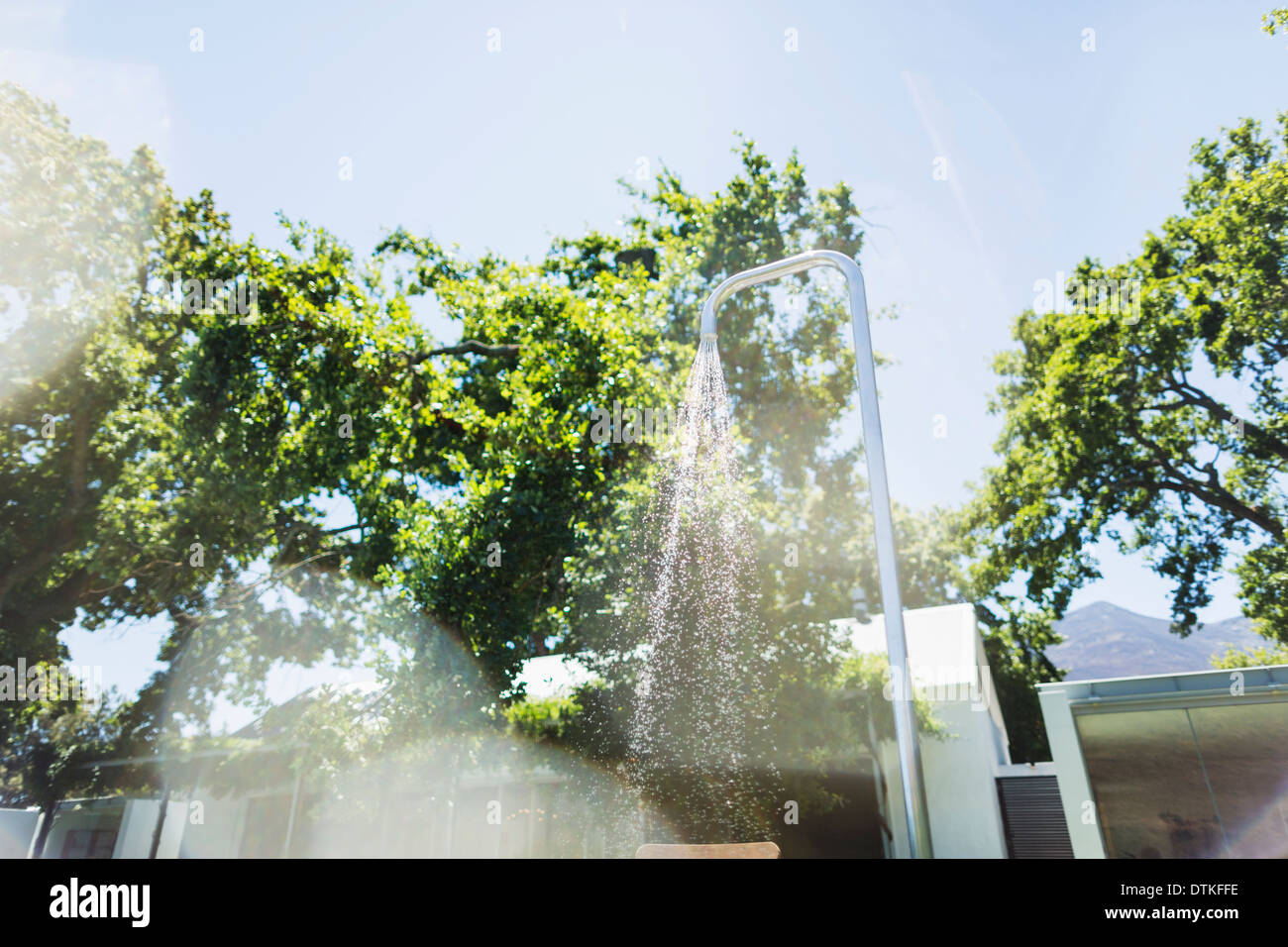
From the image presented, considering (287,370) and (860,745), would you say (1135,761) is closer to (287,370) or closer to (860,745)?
(860,745)

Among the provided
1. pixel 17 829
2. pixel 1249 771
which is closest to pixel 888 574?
pixel 1249 771

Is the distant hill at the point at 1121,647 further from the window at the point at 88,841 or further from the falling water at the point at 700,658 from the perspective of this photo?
the window at the point at 88,841

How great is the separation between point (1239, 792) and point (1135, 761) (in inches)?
46.9

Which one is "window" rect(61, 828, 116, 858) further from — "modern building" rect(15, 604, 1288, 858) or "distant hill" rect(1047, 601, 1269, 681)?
"distant hill" rect(1047, 601, 1269, 681)

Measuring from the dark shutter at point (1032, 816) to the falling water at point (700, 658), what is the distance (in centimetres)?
923

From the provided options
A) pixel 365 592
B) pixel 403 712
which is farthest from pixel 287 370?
pixel 403 712

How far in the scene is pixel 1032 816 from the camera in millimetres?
18594

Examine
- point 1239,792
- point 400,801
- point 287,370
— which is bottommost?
point 1239,792

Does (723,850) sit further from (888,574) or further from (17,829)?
(17,829)

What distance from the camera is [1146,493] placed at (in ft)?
58.5

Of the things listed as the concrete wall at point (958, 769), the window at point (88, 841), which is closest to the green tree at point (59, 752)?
the window at point (88, 841)

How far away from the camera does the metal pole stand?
4277mm

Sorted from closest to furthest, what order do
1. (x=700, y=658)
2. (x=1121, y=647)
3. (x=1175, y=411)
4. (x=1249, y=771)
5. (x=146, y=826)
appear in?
(x=1249, y=771)
(x=700, y=658)
(x=1175, y=411)
(x=146, y=826)
(x=1121, y=647)

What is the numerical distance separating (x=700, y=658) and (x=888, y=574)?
806 centimetres
